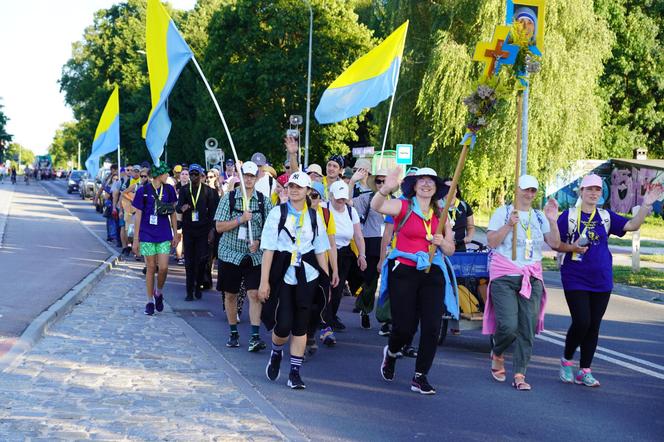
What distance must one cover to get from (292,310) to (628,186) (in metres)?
39.9

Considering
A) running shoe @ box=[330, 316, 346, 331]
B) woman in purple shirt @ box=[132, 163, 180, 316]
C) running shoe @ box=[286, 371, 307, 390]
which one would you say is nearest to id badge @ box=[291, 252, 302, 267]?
running shoe @ box=[286, 371, 307, 390]

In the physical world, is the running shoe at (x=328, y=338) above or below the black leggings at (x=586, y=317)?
below

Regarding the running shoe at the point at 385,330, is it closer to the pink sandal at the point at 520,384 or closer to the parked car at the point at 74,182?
the pink sandal at the point at 520,384

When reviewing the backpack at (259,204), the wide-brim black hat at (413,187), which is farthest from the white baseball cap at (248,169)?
the wide-brim black hat at (413,187)

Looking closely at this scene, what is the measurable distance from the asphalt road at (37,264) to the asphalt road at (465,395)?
2.17 meters

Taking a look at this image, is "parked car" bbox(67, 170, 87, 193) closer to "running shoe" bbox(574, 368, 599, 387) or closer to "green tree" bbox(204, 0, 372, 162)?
"green tree" bbox(204, 0, 372, 162)

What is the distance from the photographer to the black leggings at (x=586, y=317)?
25.0ft

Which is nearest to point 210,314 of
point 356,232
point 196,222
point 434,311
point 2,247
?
point 196,222

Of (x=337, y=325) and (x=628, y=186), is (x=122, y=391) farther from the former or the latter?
(x=628, y=186)

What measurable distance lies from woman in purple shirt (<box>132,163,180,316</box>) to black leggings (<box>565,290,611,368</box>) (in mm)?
5497

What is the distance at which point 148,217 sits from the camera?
11.2 meters

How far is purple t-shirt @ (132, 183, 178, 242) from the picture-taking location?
11219 millimetres

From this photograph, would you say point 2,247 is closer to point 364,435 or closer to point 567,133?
point 364,435

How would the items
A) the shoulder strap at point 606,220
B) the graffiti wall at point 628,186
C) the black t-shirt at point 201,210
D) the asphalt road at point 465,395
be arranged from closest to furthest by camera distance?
the asphalt road at point 465,395
the shoulder strap at point 606,220
the black t-shirt at point 201,210
the graffiti wall at point 628,186
